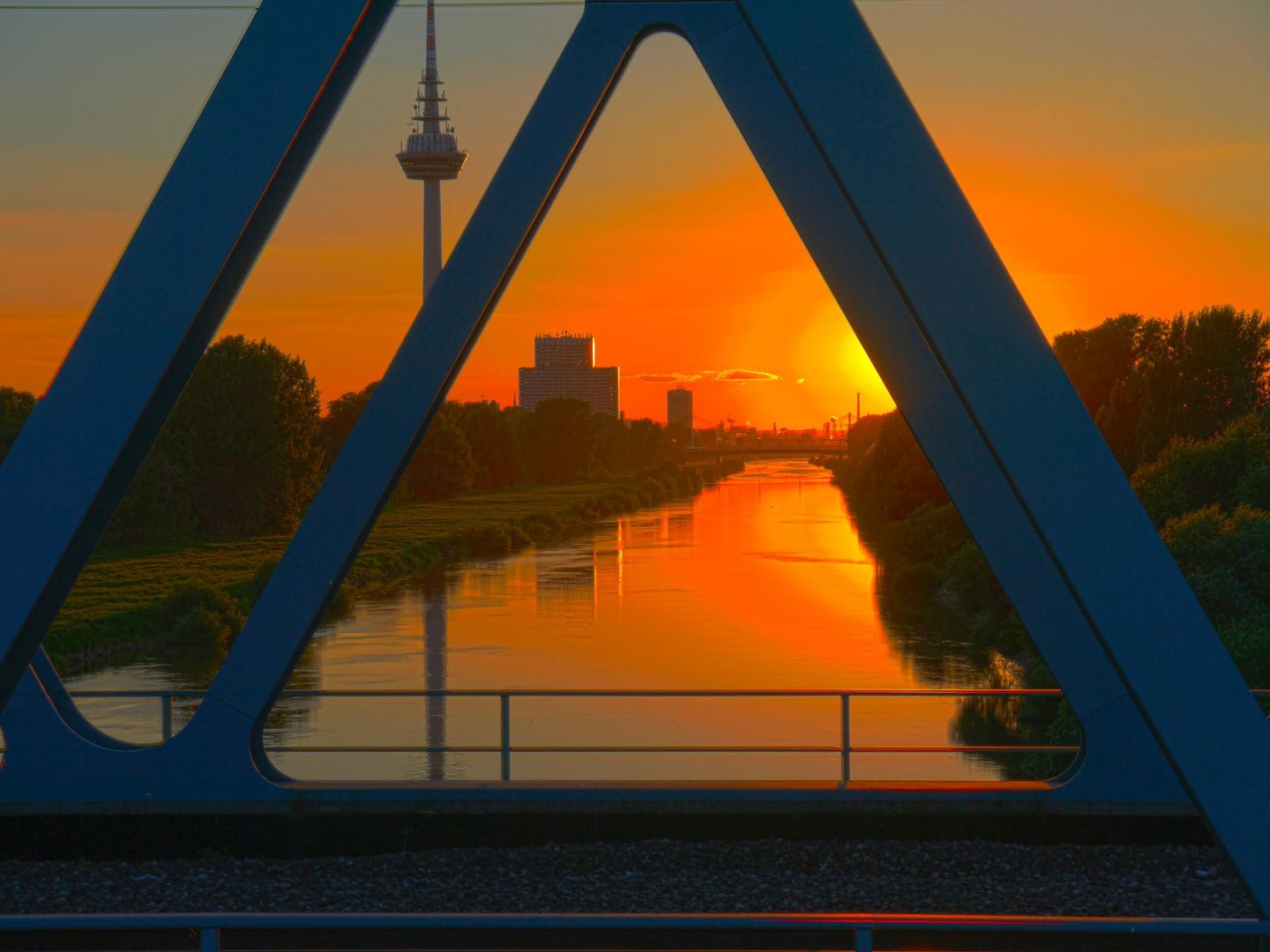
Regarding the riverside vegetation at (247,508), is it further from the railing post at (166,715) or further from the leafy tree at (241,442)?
the railing post at (166,715)

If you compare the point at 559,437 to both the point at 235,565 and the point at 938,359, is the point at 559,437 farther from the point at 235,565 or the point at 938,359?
the point at 938,359

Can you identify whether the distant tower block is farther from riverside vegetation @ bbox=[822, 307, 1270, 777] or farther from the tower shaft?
riverside vegetation @ bbox=[822, 307, 1270, 777]

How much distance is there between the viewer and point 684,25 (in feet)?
29.2

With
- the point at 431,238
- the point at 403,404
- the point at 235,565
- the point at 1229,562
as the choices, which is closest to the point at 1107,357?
the point at 1229,562

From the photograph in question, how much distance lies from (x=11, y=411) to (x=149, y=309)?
6554 centimetres

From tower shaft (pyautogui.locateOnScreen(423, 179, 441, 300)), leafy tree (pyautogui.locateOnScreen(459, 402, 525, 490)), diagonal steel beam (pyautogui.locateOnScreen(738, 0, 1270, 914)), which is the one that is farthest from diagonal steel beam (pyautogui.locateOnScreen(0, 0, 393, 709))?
tower shaft (pyautogui.locateOnScreen(423, 179, 441, 300))

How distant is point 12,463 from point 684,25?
5.26 metres

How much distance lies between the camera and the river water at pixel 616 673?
28.2 meters

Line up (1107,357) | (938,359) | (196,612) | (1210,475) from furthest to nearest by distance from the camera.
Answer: (1107,357)
(196,612)
(1210,475)
(938,359)

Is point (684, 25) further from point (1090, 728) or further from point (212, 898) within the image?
point (212, 898)

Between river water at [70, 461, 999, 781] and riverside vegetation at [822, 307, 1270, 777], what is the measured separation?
1764 mm

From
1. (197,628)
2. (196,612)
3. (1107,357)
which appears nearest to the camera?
(197,628)

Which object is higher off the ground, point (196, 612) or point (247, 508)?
point (247, 508)

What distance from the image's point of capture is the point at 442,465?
101m
